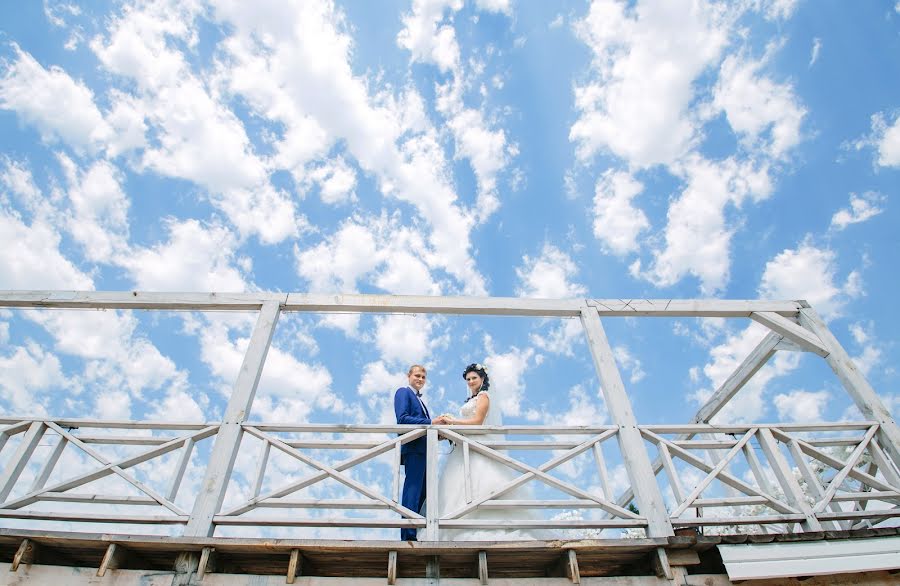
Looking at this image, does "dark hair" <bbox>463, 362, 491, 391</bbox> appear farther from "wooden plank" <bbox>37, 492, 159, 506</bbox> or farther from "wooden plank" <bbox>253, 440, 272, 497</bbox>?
"wooden plank" <bbox>37, 492, 159, 506</bbox>

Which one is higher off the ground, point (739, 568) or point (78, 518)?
point (78, 518)

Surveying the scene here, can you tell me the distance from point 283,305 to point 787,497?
5.99 metres

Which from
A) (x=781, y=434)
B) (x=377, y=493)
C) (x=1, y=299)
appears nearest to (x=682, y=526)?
(x=781, y=434)

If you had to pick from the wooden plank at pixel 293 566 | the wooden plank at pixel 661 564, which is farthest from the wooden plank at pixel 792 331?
the wooden plank at pixel 293 566

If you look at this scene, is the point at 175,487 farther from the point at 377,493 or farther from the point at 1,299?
the point at 1,299

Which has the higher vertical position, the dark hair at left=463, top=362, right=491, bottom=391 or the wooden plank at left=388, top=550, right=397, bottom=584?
the dark hair at left=463, top=362, right=491, bottom=391

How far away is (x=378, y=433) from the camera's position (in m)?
5.87

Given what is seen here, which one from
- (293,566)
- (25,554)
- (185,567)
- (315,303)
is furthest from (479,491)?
(25,554)

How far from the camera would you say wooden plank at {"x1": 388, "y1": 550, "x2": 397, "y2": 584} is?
4.75 metres

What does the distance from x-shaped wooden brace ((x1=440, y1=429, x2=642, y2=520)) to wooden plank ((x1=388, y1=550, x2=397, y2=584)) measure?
628 mm

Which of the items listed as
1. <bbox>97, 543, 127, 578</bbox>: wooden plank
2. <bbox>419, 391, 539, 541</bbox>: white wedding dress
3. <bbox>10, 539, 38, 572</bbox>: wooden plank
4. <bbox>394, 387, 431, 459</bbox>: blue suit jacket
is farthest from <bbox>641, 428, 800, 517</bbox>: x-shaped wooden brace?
<bbox>10, 539, 38, 572</bbox>: wooden plank

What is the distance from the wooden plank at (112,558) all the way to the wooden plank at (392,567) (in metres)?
2.35

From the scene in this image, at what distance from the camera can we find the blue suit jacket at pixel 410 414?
616 centimetres

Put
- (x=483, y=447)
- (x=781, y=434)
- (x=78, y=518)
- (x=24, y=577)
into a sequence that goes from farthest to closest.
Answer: (x=781, y=434)
(x=483, y=447)
(x=78, y=518)
(x=24, y=577)
